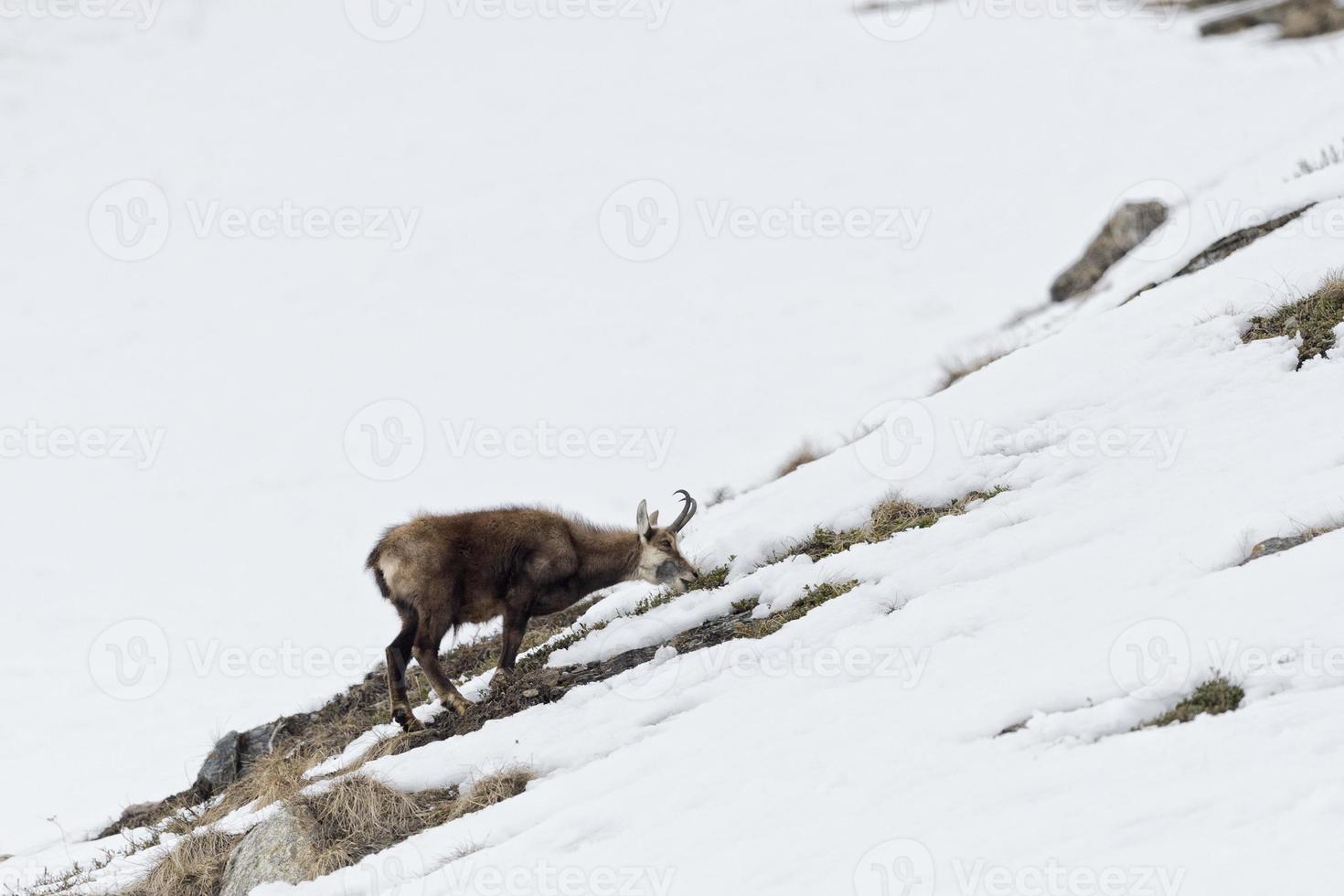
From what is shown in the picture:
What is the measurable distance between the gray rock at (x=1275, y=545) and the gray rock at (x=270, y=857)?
23.2ft

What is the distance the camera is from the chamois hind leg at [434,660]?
9469 mm

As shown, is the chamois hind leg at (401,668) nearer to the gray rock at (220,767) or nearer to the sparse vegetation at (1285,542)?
the gray rock at (220,767)

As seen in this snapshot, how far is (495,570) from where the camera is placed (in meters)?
9.98

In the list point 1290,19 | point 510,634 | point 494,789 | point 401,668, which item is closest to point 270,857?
point 494,789

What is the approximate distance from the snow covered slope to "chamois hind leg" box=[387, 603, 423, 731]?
0.96 m

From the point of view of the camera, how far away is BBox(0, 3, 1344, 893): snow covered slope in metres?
5.98

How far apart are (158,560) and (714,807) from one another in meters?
21.5

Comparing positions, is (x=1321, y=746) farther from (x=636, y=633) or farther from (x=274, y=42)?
(x=274, y=42)
